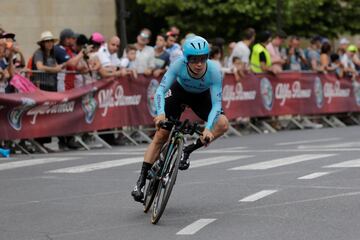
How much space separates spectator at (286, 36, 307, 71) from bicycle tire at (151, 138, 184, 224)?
1626cm

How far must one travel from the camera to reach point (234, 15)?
143 feet

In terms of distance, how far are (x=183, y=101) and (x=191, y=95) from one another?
3.9 inches

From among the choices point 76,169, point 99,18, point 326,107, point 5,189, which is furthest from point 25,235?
point 99,18

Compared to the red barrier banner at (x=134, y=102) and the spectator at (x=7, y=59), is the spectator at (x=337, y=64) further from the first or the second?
the spectator at (x=7, y=59)

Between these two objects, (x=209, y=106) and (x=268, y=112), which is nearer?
(x=209, y=106)

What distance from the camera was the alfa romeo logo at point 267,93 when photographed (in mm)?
25156

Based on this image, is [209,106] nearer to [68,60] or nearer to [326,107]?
[68,60]

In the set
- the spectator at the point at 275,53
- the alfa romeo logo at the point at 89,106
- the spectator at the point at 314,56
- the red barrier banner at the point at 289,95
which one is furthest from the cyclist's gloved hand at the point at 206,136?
the spectator at the point at 314,56

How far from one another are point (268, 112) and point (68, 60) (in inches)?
269

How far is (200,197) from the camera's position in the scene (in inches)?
480

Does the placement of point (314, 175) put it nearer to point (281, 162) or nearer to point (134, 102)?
point (281, 162)

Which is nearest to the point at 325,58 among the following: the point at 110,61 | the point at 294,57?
the point at 294,57

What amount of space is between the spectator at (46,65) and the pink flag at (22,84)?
31 cm

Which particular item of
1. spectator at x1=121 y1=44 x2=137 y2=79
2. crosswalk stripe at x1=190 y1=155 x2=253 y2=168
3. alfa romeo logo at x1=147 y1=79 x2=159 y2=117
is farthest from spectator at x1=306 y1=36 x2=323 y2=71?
crosswalk stripe at x1=190 y1=155 x2=253 y2=168
